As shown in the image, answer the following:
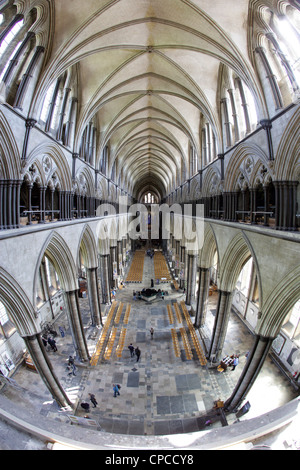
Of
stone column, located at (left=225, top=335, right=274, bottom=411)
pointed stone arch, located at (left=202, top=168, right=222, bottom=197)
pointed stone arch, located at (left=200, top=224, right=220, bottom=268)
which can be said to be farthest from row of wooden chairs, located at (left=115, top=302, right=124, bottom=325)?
pointed stone arch, located at (left=202, top=168, right=222, bottom=197)

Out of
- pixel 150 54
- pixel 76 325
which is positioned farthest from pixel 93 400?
pixel 150 54

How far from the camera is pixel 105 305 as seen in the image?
19.1m

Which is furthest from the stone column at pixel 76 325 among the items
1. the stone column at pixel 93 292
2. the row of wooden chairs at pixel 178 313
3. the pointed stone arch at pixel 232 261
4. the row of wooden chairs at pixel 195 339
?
the pointed stone arch at pixel 232 261

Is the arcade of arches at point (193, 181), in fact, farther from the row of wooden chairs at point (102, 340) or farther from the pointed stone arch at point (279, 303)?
the row of wooden chairs at point (102, 340)

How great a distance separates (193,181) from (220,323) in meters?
11.4

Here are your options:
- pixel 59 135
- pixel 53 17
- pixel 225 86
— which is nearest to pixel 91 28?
pixel 53 17

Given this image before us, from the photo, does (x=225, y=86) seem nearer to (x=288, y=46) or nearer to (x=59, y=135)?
(x=288, y=46)

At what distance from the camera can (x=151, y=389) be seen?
10289mm

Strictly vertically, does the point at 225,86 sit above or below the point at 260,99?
above

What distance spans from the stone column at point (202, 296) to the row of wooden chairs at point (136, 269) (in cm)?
1113

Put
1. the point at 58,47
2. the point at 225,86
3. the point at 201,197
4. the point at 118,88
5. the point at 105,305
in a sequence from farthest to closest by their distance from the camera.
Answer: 1. the point at 105,305
2. the point at 201,197
3. the point at 118,88
4. the point at 225,86
5. the point at 58,47

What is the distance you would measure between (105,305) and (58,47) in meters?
16.6

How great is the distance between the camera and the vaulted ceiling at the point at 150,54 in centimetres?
808

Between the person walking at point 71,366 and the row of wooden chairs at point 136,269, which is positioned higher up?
the row of wooden chairs at point 136,269
